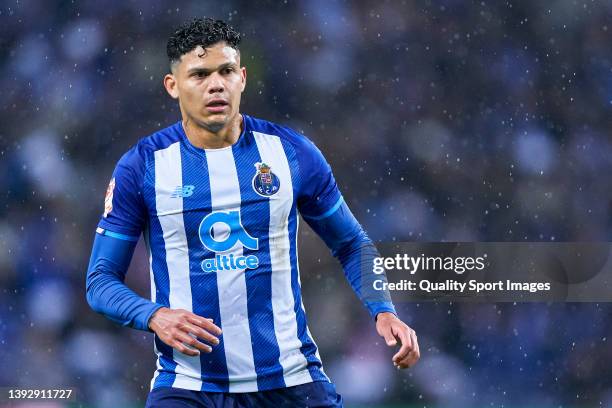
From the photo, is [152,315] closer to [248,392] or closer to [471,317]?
[248,392]

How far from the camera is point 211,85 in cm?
286

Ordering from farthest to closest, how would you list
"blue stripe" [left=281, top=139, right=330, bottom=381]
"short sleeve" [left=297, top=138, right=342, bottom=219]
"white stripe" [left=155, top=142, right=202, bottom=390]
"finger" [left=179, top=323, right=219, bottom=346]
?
"short sleeve" [left=297, top=138, right=342, bottom=219]
"blue stripe" [left=281, top=139, right=330, bottom=381]
"white stripe" [left=155, top=142, right=202, bottom=390]
"finger" [left=179, top=323, right=219, bottom=346]

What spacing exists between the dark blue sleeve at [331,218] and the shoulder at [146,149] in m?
0.38

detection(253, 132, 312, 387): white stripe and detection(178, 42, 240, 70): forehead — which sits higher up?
detection(178, 42, 240, 70): forehead

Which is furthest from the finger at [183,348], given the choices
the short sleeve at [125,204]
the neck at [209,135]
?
the neck at [209,135]

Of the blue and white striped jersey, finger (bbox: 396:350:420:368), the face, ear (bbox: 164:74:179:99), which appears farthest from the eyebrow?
finger (bbox: 396:350:420:368)

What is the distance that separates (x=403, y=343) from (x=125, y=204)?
34.5 inches

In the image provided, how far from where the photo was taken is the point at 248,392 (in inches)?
109

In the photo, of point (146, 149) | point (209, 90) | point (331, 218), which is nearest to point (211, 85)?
point (209, 90)

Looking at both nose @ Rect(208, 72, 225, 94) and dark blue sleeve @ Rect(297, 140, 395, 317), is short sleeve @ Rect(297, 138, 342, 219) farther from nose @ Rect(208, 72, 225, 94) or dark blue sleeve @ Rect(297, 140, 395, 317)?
nose @ Rect(208, 72, 225, 94)

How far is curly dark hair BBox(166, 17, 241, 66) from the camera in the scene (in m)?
2.92

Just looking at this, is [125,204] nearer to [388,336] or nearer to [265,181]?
[265,181]

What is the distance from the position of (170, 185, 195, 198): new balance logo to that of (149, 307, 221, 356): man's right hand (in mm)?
464

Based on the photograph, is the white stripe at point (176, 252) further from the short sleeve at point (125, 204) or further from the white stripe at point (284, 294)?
the white stripe at point (284, 294)
